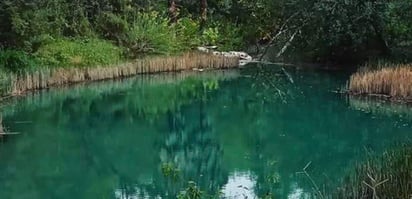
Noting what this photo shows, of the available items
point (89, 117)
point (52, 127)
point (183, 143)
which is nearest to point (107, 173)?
point (183, 143)

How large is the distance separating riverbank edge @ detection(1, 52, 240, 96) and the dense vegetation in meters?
0.56

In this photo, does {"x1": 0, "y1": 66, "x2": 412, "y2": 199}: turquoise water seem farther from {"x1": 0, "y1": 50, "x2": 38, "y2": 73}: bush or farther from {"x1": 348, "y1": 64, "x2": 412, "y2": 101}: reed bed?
{"x1": 0, "y1": 50, "x2": 38, "y2": 73}: bush

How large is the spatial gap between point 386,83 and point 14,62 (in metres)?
9.34

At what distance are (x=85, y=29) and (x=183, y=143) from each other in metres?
10.3

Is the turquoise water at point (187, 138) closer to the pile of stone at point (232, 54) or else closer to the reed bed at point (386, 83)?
the reed bed at point (386, 83)

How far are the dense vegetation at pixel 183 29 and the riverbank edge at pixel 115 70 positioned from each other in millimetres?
564

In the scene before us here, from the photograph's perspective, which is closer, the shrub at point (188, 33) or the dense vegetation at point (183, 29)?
the dense vegetation at point (183, 29)

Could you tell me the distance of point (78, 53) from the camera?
19141mm

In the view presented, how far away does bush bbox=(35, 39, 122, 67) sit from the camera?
59.4ft

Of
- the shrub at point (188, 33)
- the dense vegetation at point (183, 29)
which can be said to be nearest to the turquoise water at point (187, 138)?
the dense vegetation at point (183, 29)

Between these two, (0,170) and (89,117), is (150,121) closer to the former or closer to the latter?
(89,117)

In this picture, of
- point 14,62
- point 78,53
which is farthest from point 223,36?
point 14,62

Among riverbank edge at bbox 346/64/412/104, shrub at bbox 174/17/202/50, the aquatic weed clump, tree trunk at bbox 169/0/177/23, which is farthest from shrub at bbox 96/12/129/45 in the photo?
the aquatic weed clump

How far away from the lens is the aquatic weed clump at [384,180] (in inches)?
239
